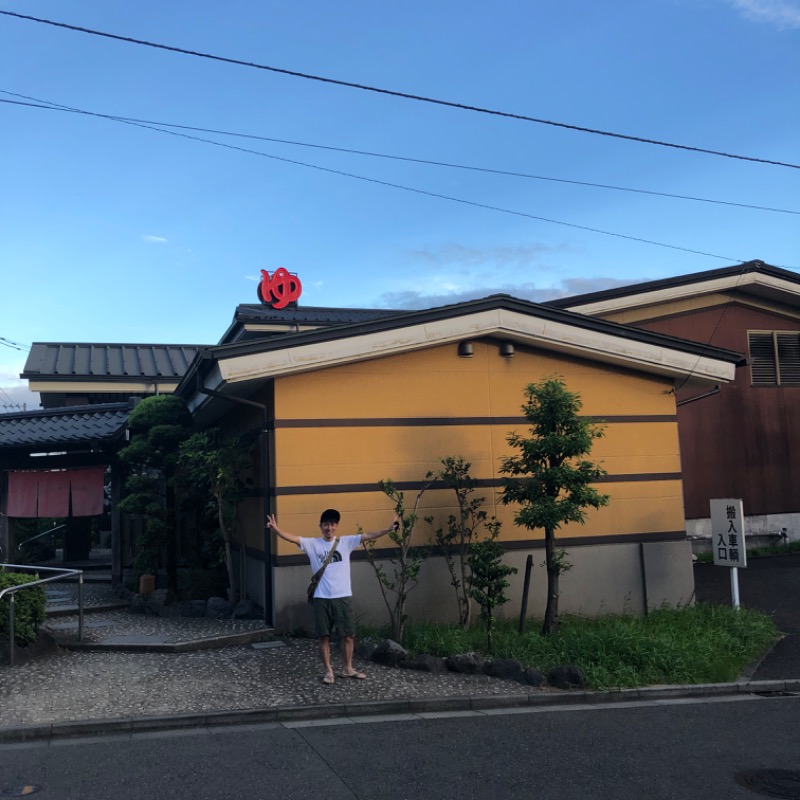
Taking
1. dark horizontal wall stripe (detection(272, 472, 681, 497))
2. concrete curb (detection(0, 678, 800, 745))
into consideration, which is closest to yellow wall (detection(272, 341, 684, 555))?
dark horizontal wall stripe (detection(272, 472, 681, 497))

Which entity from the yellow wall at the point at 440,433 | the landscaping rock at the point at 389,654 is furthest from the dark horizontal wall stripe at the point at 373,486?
the landscaping rock at the point at 389,654

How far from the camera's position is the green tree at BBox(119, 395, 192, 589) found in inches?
496

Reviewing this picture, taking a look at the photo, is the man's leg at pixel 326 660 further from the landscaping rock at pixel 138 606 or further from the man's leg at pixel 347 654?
the landscaping rock at pixel 138 606

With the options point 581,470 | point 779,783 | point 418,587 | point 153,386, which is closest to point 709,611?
point 581,470

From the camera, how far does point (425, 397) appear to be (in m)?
10.9

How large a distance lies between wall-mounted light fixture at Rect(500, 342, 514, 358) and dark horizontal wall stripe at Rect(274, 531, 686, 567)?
2.53 meters

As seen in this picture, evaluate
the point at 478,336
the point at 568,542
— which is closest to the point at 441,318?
the point at 478,336

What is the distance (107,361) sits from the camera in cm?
2191

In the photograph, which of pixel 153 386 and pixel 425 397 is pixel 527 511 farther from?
pixel 153 386

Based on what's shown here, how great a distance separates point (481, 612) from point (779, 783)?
5.10 m

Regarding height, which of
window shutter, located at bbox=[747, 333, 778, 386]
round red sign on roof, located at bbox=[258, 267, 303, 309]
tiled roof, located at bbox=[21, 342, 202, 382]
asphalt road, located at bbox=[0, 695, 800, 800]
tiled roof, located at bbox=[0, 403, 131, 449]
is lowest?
asphalt road, located at bbox=[0, 695, 800, 800]

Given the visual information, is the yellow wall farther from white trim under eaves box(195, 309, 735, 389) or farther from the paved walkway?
the paved walkway

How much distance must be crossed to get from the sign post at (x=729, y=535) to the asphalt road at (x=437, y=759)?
350 centimetres

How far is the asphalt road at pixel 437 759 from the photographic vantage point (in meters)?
5.36
